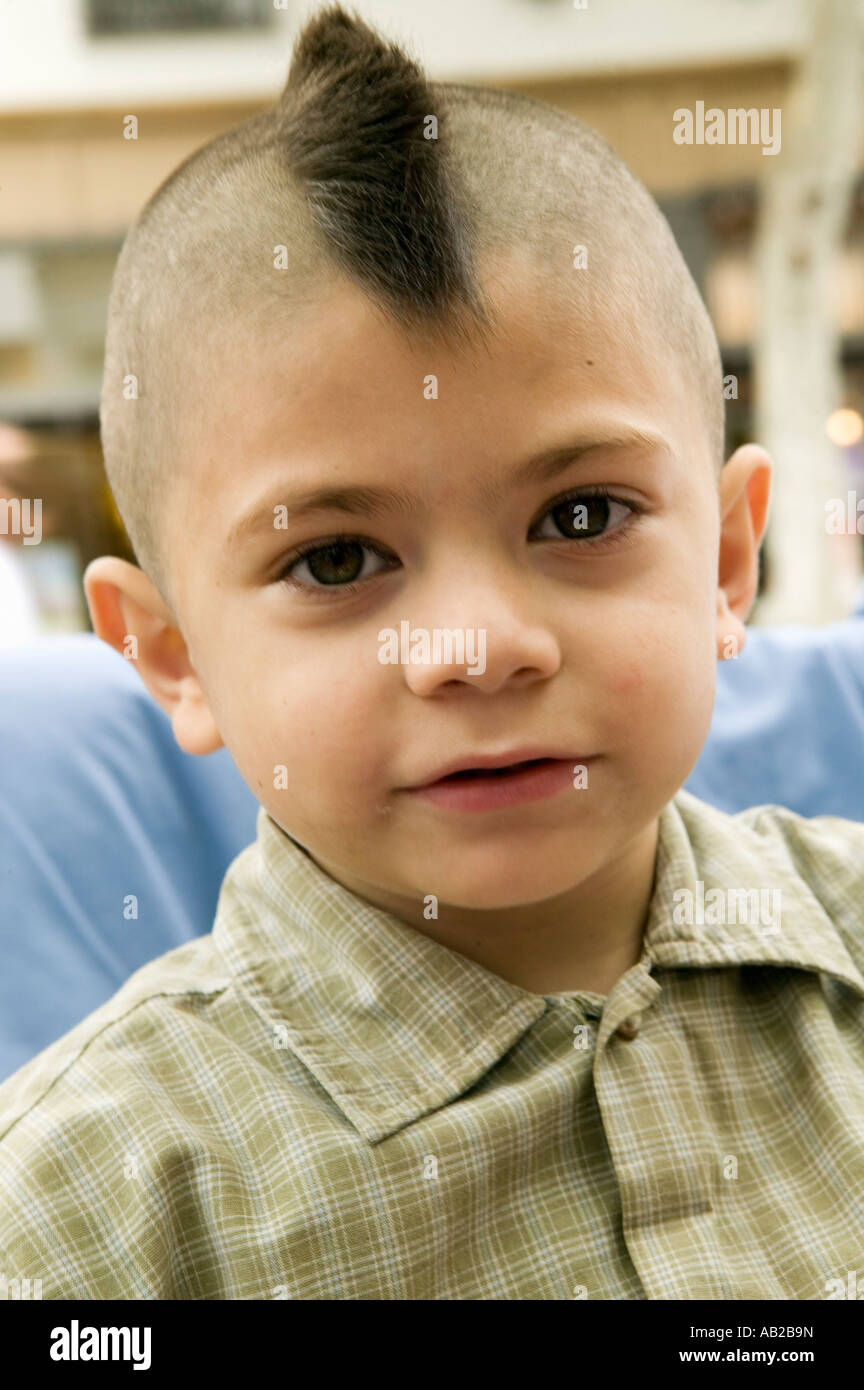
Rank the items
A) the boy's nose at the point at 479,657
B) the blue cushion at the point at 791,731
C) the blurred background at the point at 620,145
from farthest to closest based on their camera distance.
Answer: the blurred background at the point at 620,145
the blue cushion at the point at 791,731
the boy's nose at the point at 479,657

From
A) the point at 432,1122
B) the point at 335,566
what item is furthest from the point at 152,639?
the point at 432,1122

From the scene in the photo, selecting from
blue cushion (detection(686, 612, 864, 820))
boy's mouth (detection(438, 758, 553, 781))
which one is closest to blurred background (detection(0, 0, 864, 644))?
blue cushion (detection(686, 612, 864, 820))

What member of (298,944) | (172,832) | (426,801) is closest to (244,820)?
(172,832)

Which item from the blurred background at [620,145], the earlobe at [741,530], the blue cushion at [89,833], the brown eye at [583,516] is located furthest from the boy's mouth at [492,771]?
the blurred background at [620,145]

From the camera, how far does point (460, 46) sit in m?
1.99

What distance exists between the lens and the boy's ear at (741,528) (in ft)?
2.32

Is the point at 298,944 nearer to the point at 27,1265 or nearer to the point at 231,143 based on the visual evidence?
the point at 27,1265

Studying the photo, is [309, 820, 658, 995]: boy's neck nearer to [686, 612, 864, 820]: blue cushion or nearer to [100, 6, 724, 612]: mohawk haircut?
[100, 6, 724, 612]: mohawk haircut

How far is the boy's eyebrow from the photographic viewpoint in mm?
535

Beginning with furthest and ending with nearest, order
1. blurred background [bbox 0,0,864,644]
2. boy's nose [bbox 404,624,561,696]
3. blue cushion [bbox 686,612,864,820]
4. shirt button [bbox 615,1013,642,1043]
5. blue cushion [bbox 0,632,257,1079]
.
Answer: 1. blurred background [bbox 0,0,864,644]
2. blue cushion [bbox 686,612,864,820]
3. blue cushion [bbox 0,632,257,1079]
4. shirt button [bbox 615,1013,642,1043]
5. boy's nose [bbox 404,624,561,696]

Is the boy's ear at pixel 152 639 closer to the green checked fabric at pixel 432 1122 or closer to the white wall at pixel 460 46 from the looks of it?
the green checked fabric at pixel 432 1122

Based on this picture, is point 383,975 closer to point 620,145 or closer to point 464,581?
point 464,581

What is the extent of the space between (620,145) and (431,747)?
4.67ft

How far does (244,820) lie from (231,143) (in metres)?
0.49
